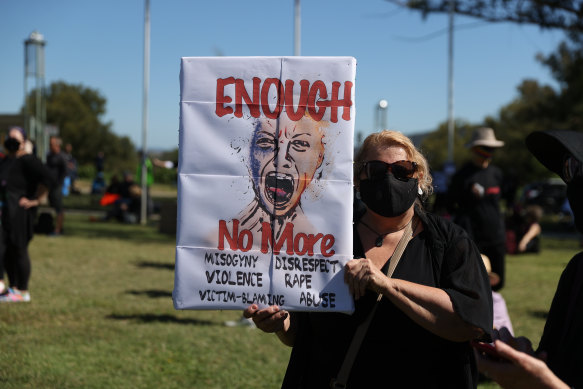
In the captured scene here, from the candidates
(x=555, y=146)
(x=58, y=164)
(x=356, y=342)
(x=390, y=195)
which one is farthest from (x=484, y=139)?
(x=58, y=164)

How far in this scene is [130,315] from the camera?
771 cm

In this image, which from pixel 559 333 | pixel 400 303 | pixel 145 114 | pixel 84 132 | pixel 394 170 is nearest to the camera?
pixel 559 333

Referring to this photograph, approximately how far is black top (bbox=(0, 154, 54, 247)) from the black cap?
6950 millimetres

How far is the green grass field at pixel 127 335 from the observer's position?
5539 millimetres

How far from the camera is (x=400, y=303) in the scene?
2.42m

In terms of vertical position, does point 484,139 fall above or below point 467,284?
above

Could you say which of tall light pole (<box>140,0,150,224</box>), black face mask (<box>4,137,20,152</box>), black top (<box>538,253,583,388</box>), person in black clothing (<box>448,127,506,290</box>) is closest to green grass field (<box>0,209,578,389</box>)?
person in black clothing (<box>448,127,506,290</box>)

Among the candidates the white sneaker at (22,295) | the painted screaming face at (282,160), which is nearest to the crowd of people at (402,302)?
the painted screaming face at (282,160)

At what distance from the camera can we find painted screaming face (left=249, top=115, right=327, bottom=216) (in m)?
2.50

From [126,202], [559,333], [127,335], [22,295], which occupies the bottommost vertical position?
[127,335]

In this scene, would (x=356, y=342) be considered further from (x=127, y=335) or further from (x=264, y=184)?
(x=127, y=335)

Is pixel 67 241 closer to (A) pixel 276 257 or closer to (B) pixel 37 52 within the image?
(B) pixel 37 52

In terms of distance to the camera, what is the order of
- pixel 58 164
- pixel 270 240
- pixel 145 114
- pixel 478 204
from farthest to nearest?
pixel 145 114, pixel 58 164, pixel 478 204, pixel 270 240

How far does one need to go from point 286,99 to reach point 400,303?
87 cm
